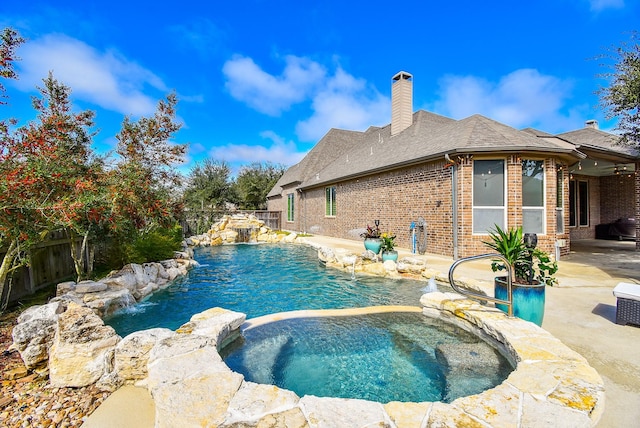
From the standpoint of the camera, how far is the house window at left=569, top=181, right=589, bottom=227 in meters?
13.6

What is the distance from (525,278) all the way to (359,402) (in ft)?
9.11

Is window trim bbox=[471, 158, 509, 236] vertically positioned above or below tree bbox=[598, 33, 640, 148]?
below

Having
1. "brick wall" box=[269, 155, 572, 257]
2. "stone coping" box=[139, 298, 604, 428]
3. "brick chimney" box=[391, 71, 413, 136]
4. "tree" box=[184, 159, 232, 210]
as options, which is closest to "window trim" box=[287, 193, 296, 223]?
"tree" box=[184, 159, 232, 210]

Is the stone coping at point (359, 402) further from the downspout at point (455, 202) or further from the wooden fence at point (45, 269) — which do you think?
the downspout at point (455, 202)

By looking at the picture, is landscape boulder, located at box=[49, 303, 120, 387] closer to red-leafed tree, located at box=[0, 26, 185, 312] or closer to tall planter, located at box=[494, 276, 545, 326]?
red-leafed tree, located at box=[0, 26, 185, 312]

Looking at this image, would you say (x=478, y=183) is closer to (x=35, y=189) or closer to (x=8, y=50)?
(x=35, y=189)

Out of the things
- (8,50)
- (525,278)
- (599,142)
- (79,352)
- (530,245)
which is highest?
(599,142)

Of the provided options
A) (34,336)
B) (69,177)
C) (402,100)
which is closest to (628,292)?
(34,336)

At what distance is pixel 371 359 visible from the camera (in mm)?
3225

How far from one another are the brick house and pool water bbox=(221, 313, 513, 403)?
546 cm

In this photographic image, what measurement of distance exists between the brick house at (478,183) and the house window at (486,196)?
0.03 m

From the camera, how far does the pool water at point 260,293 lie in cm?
501

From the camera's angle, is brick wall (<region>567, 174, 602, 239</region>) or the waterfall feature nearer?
brick wall (<region>567, 174, 602, 239</region>)

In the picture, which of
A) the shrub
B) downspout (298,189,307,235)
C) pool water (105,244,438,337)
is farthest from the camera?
downspout (298,189,307,235)
